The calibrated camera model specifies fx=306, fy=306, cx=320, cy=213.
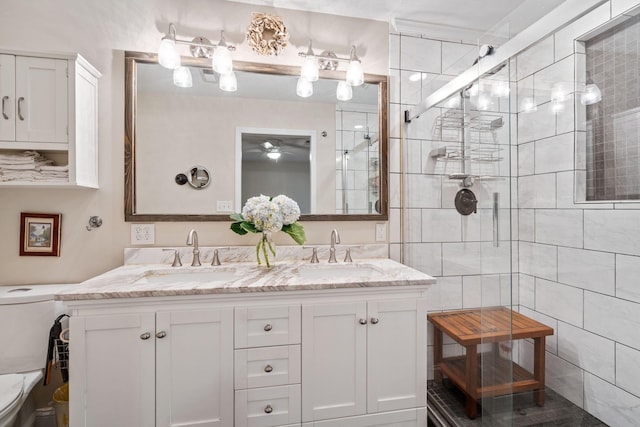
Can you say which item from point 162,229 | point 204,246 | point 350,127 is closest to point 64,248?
point 162,229

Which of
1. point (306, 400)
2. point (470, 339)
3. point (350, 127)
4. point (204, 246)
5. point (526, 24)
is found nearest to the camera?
point (526, 24)

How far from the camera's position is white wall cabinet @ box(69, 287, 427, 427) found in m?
1.21

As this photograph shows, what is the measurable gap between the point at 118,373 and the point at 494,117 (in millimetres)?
1821

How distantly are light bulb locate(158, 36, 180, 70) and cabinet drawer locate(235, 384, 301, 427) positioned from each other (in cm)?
165

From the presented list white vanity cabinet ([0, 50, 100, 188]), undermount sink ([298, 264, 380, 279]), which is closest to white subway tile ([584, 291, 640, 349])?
undermount sink ([298, 264, 380, 279])

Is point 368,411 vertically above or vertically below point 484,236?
below

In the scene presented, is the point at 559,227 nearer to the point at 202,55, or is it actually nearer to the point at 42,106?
the point at 202,55

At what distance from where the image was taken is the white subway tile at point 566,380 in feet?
4.28

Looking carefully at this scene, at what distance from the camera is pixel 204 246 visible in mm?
1741

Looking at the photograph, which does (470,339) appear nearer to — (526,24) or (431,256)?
(431,256)

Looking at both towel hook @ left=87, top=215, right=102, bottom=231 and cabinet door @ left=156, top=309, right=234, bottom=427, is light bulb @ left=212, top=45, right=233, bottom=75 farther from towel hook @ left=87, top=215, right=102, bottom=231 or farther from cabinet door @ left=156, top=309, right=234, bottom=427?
cabinet door @ left=156, top=309, right=234, bottom=427

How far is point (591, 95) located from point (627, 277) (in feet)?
2.37

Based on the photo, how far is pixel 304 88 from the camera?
1.82 meters

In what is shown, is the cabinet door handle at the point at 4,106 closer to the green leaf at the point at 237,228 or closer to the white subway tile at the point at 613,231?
the green leaf at the point at 237,228
